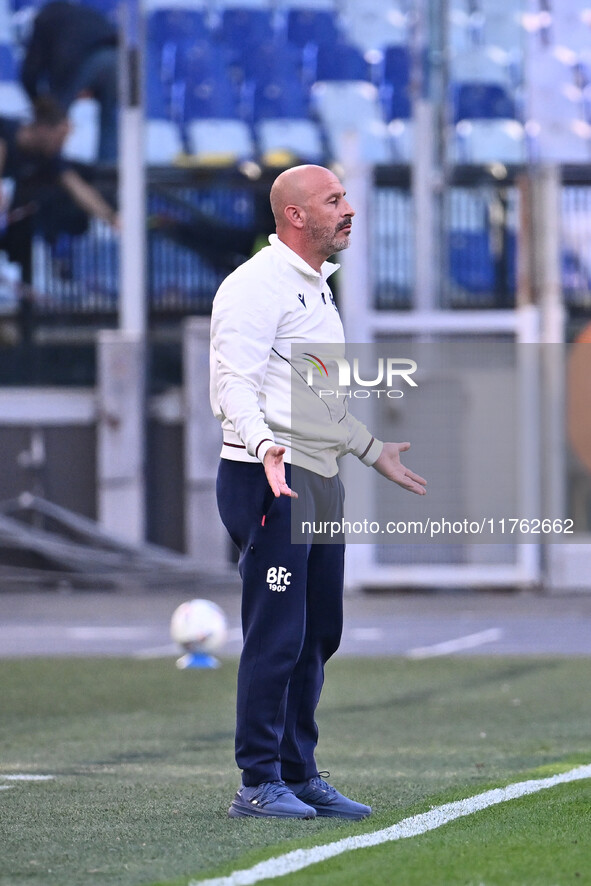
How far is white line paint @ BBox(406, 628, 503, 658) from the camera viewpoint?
1207 cm

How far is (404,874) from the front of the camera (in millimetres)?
3797

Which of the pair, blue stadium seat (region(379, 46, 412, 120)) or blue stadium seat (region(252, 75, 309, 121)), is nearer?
blue stadium seat (region(379, 46, 412, 120))

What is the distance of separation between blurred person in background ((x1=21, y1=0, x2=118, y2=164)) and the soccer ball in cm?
1206

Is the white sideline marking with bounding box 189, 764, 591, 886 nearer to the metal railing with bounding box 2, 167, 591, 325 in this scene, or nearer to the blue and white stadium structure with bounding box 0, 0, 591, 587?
the blue and white stadium structure with bounding box 0, 0, 591, 587

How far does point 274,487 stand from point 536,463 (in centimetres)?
1427

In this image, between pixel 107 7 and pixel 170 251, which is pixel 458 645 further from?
pixel 107 7

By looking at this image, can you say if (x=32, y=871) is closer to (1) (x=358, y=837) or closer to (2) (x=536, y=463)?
(1) (x=358, y=837)

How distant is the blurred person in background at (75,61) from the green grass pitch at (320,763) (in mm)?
12036

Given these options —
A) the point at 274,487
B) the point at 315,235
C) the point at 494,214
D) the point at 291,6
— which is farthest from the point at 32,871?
the point at 291,6

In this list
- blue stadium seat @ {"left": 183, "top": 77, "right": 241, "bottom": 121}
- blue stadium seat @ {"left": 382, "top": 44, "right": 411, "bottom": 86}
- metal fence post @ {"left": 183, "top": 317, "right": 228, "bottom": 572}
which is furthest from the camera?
blue stadium seat @ {"left": 183, "top": 77, "right": 241, "bottom": 121}

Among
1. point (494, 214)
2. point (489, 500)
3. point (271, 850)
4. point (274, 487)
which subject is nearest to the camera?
point (271, 850)

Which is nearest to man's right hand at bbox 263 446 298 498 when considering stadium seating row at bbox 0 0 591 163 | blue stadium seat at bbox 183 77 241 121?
stadium seating row at bbox 0 0 591 163

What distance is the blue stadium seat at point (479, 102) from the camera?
21172 millimetres

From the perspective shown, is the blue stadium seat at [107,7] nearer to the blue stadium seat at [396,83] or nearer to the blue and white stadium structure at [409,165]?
the blue and white stadium structure at [409,165]
